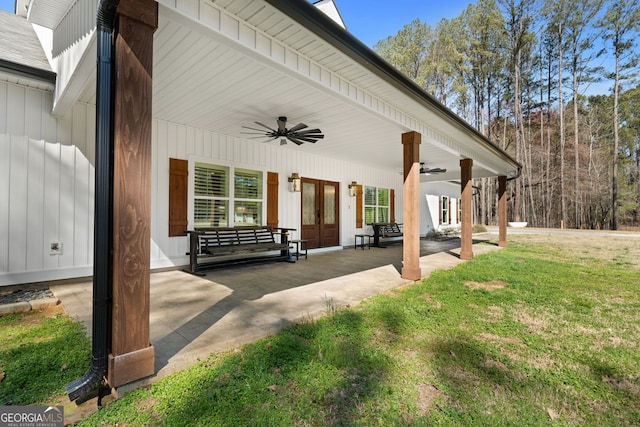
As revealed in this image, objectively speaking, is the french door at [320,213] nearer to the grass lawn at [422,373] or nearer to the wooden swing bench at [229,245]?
the wooden swing bench at [229,245]

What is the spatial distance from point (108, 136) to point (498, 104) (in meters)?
24.3

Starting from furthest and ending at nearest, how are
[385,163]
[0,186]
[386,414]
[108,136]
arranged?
[385,163], [0,186], [108,136], [386,414]

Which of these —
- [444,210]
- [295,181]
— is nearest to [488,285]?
[295,181]

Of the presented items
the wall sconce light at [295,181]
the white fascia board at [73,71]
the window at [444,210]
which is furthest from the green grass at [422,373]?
the window at [444,210]

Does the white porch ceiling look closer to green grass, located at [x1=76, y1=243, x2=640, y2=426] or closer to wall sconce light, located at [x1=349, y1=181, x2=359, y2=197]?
wall sconce light, located at [x1=349, y1=181, x2=359, y2=197]

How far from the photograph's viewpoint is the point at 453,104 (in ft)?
59.6

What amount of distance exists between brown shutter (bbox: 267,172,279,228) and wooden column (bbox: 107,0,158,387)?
466 centimetres

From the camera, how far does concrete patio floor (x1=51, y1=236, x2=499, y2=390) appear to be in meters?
2.28

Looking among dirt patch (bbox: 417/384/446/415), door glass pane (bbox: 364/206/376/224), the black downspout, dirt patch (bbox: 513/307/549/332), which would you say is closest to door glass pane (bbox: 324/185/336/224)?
door glass pane (bbox: 364/206/376/224)

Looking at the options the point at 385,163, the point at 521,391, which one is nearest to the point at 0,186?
the point at 521,391

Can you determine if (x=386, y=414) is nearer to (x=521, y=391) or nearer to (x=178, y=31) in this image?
(x=521, y=391)

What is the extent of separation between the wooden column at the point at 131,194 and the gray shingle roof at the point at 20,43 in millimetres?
2965

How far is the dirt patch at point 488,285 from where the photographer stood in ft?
13.8

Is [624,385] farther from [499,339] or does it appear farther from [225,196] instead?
[225,196]
